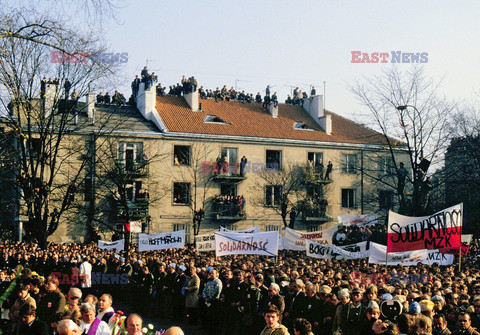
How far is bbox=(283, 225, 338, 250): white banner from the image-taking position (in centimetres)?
2267

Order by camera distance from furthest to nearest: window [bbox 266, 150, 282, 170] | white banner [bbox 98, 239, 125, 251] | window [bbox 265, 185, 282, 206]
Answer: window [bbox 266, 150, 282, 170] < window [bbox 265, 185, 282, 206] < white banner [bbox 98, 239, 125, 251]

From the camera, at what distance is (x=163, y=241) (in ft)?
79.6

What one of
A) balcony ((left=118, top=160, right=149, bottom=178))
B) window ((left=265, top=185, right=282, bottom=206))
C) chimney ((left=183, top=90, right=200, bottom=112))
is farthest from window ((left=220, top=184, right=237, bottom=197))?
chimney ((left=183, top=90, right=200, bottom=112))

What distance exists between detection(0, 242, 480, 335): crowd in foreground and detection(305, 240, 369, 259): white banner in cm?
42

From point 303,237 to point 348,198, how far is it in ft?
94.3

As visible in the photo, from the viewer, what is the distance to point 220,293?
14867 millimetres

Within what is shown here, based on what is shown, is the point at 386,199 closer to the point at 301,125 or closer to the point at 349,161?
the point at 349,161

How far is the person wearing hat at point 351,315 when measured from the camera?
1030cm

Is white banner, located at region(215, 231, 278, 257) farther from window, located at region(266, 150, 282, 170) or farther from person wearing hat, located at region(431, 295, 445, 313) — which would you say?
window, located at region(266, 150, 282, 170)

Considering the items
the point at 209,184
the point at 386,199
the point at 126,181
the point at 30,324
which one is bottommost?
the point at 30,324

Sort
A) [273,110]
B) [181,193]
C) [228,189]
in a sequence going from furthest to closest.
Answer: [273,110]
[228,189]
[181,193]

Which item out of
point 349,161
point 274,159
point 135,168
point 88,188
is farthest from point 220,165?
point 349,161

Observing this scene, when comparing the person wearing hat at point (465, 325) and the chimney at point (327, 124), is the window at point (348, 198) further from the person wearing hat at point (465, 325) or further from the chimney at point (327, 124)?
the person wearing hat at point (465, 325)

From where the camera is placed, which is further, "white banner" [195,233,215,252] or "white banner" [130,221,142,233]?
"white banner" [130,221,142,233]
